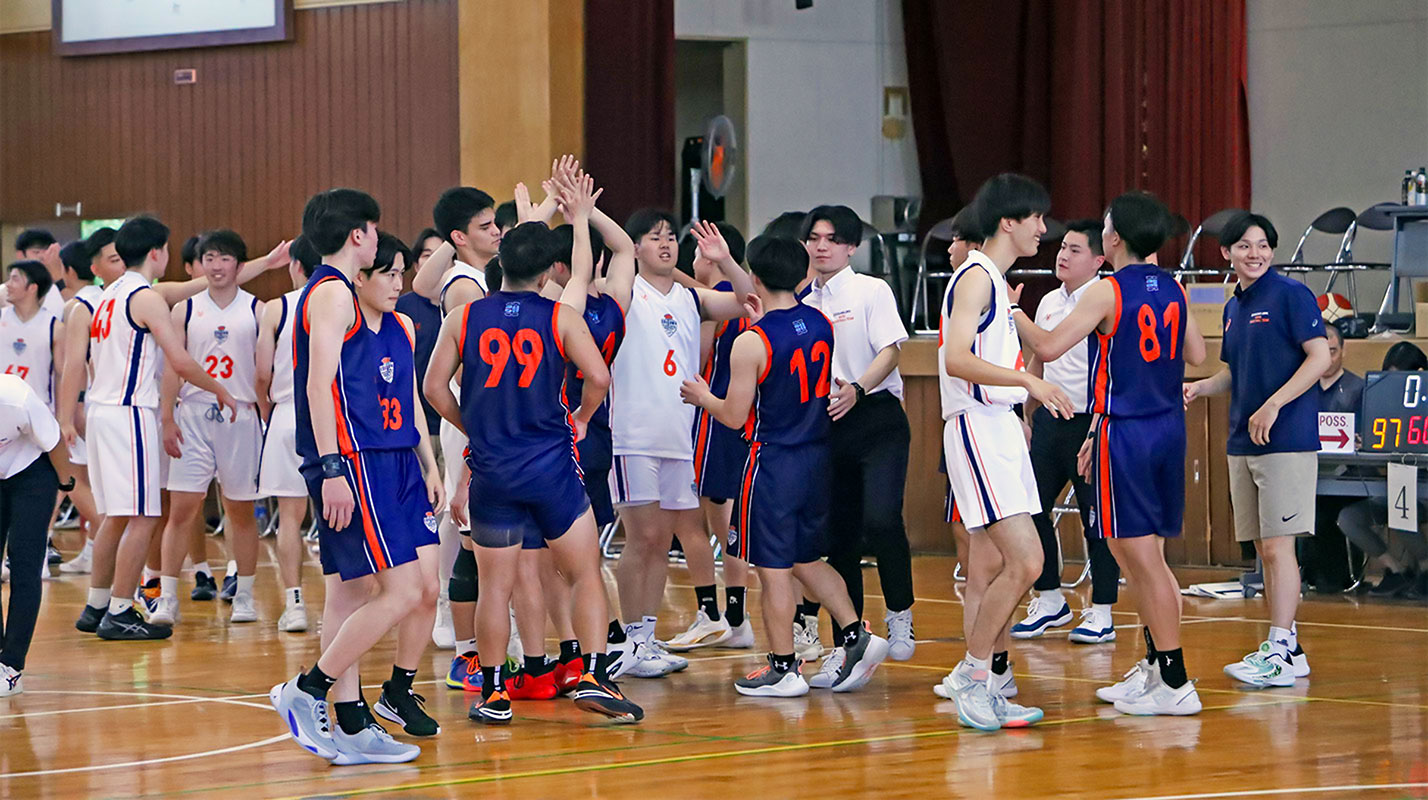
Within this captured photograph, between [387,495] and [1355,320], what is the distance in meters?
6.59

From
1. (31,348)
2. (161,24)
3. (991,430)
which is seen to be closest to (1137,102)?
(161,24)

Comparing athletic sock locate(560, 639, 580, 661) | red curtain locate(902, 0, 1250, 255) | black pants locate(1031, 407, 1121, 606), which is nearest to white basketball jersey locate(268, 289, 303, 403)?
athletic sock locate(560, 639, 580, 661)

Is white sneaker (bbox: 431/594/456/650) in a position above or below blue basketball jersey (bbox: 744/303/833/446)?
below

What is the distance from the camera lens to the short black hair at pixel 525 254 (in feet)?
18.3

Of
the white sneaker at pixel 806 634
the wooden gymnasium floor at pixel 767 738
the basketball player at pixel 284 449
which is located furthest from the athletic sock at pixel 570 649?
the basketball player at pixel 284 449

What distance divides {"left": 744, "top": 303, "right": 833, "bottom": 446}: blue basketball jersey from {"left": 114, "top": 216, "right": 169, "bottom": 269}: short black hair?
3.18 metres

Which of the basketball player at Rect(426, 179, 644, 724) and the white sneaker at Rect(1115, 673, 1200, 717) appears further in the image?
the white sneaker at Rect(1115, 673, 1200, 717)

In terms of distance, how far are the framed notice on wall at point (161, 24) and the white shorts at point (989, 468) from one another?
8943 millimetres

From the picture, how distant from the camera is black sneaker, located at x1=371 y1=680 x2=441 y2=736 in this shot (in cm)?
554

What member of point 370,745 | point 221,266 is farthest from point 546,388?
point 221,266

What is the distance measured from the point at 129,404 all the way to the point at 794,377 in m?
3.52

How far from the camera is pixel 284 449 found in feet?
26.6

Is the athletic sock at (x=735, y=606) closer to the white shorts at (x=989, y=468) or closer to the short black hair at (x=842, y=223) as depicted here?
the short black hair at (x=842, y=223)

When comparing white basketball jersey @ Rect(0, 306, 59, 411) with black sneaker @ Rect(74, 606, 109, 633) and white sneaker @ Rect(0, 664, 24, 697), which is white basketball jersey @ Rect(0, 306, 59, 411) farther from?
white sneaker @ Rect(0, 664, 24, 697)
